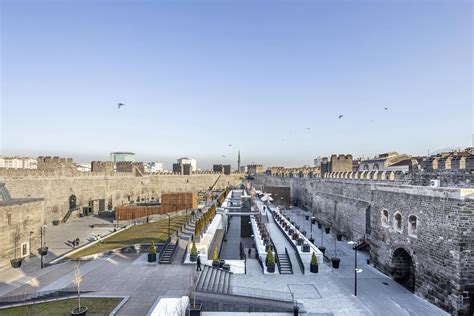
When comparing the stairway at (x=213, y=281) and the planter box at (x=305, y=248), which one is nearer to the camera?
the stairway at (x=213, y=281)

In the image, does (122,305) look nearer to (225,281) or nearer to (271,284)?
(225,281)

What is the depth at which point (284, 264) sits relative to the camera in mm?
17422

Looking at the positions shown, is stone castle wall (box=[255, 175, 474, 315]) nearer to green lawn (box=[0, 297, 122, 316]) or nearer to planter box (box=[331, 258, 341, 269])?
planter box (box=[331, 258, 341, 269])

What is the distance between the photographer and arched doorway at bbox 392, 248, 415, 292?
1577 cm

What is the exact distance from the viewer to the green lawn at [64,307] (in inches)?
447

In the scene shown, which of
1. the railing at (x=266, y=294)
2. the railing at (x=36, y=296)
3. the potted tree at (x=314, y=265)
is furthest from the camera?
the potted tree at (x=314, y=265)

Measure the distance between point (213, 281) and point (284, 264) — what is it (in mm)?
4870

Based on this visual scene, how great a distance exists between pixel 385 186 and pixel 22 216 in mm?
23048

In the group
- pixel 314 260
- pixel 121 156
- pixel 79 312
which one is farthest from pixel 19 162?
pixel 121 156

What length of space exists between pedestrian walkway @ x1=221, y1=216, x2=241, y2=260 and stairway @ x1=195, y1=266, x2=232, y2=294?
5.41m

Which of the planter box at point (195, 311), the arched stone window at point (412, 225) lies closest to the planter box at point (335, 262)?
the arched stone window at point (412, 225)

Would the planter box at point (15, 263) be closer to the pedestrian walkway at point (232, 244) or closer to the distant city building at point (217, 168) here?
the pedestrian walkway at point (232, 244)

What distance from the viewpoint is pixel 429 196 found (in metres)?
13.5

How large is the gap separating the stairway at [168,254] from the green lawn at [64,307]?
5.28m
